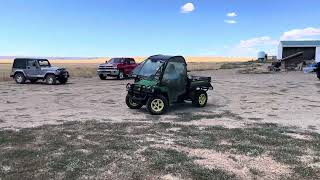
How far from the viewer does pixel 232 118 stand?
13055mm

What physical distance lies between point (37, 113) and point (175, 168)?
7.90 metres

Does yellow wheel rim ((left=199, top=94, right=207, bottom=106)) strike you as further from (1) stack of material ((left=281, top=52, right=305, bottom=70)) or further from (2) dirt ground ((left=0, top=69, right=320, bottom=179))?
→ (1) stack of material ((left=281, top=52, right=305, bottom=70))

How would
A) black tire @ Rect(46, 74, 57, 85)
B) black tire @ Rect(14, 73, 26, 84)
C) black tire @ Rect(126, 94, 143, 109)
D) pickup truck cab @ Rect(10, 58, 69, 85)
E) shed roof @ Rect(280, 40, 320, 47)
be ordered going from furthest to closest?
shed roof @ Rect(280, 40, 320, 47) → black tire @ Rect(14, 73, 26, 84) → pickup truck cab @ Rect(10, 58, 69, 85) → black tire @ Rect(46, 74, 57, 85) → black tire @ Rect(126, 94, 143, 109)

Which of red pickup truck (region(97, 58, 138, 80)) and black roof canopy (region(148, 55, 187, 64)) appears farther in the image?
red pickup truck (region(97, 58, 138, 80))

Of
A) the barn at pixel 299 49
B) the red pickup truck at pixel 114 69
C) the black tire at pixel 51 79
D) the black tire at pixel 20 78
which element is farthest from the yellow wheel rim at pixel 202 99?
the barn at pixel 299 49

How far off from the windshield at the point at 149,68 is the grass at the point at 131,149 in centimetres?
285

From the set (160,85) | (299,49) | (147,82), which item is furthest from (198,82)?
(299,49)

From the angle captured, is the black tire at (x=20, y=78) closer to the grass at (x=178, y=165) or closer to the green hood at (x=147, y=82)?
the green hood at (x=147, y=82)

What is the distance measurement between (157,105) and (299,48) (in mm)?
55844

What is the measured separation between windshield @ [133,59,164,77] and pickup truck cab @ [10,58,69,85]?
51.7 ft

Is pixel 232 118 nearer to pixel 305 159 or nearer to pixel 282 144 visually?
pixel 282 144

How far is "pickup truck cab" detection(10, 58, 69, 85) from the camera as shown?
29656 millimetres

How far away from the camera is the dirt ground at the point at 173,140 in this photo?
283 inches

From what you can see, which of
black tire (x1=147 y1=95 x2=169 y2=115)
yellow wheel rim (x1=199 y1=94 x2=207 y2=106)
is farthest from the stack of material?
black tire (x1=147 y1=95 x2=169 y2=115)
